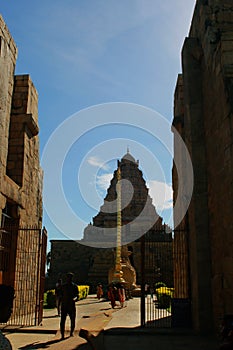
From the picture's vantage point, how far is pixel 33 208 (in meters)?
12.7

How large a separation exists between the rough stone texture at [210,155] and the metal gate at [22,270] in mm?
3898

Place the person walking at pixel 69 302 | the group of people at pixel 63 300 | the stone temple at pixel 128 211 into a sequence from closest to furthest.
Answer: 1. the group of people at pixel 63 300
2. the person walking at pixel 69 302
3. the stone temple at pixel 128 211

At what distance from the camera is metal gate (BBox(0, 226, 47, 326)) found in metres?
10.1

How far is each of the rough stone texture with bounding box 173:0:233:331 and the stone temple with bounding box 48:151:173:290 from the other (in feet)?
60.4

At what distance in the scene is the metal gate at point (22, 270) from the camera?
398 inches

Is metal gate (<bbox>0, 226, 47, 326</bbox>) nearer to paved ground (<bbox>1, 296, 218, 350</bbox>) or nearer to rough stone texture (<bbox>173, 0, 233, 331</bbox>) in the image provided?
paved ground (<bbox>1, 296, 218, 350</bbox>)

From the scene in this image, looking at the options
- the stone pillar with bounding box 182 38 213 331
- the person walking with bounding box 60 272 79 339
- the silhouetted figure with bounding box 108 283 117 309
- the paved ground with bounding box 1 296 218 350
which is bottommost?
the paved ground with bounding box 1 296 218 350

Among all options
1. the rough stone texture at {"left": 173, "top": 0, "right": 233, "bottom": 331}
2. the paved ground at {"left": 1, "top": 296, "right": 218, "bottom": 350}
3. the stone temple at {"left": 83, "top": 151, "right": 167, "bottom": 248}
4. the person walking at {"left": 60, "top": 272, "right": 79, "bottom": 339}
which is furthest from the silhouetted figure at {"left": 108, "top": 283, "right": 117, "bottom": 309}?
the stone temple at {"left": 83, "top": 151, "right": 167, "bottom": 248}

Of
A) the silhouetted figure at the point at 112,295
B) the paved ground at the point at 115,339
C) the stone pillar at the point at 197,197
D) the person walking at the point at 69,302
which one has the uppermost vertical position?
the stone pillar at the point at 197,197

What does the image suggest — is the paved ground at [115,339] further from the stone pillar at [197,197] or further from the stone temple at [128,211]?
the stone temple at [128,211]

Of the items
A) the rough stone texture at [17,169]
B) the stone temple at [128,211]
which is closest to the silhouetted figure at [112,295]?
the rough stone texture at [17,169]

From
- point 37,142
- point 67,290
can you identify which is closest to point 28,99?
point 37,142

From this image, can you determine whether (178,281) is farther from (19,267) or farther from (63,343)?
(63,343)

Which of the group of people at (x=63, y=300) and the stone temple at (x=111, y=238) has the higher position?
the stone temple at (x=111, y=238)
